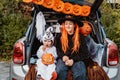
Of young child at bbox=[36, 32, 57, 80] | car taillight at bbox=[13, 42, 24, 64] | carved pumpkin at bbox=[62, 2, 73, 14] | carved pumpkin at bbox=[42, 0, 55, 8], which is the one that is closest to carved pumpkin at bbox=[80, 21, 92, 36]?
carved pumpkin at bbox=[62, 2, 73, 14]

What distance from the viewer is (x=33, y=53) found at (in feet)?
22.1

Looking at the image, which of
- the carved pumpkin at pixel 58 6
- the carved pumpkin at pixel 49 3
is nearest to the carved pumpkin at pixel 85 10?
the carved pumpkin at pixel 58 6

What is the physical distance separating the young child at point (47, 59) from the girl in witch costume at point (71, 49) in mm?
73

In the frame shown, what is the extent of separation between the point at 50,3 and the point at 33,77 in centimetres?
106

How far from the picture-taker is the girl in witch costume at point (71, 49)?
623cm

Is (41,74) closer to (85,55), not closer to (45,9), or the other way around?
(85,55)

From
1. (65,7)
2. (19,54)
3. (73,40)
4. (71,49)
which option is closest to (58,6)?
(65,7)

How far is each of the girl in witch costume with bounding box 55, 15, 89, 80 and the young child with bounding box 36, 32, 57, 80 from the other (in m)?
0.07

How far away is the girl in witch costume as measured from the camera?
6230mm

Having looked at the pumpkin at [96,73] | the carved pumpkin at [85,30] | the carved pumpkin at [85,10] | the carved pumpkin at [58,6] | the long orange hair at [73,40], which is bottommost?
the pumpkin at [96,73]

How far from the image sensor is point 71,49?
6.32m

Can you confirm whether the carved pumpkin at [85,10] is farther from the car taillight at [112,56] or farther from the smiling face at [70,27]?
the car taillight at [112,56]

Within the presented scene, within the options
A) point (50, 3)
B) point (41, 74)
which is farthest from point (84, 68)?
point (50, 3)

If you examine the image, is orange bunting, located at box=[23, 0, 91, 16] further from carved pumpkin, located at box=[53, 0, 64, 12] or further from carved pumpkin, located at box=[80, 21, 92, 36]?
carved pumpkin, located at box=[80, 21, 92, 36]
